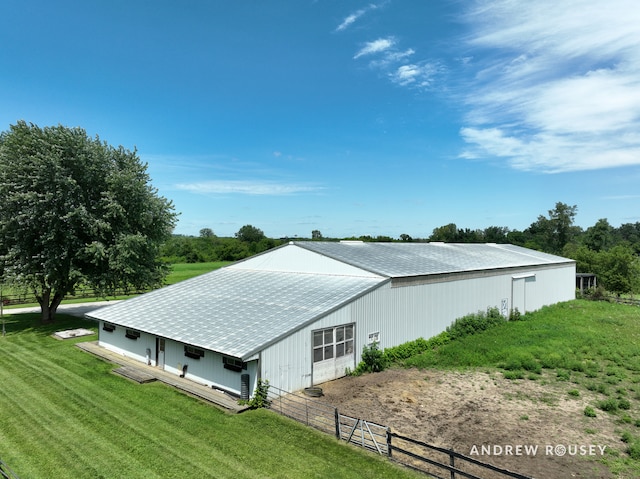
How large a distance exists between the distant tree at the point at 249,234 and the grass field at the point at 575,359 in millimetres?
115371

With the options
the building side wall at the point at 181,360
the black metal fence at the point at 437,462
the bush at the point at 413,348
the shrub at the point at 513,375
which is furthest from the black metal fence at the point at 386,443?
the shrub at the point at 513,375

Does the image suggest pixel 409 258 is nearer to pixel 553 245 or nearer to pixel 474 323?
pixel 474 323

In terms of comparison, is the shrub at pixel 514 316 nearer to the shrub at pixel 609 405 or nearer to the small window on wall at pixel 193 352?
the shrub at pixel 609 405

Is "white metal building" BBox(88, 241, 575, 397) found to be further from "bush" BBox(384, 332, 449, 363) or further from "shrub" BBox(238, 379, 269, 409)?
"bush" BBox(384, 332, 449, 363)

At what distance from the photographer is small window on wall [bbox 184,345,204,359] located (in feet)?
55.0

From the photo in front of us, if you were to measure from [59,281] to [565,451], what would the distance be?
31.5 meters

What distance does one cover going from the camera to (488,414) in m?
13.6

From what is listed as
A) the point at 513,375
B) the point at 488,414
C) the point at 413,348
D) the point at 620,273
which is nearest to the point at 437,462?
the point at 488,414

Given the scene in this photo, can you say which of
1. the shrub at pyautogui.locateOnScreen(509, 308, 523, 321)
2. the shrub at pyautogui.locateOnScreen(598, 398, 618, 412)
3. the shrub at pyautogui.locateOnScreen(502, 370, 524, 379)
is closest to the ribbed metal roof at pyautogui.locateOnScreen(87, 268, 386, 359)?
the shrub at pyautogui.locateOnScreen(502, 370, 524, 379)

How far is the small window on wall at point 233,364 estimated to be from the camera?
582 inches

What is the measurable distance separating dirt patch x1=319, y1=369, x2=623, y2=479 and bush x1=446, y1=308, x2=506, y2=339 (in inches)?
254

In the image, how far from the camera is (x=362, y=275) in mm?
21953

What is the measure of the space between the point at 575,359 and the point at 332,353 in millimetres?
12990

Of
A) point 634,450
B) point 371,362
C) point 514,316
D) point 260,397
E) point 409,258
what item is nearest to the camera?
point 634,450
